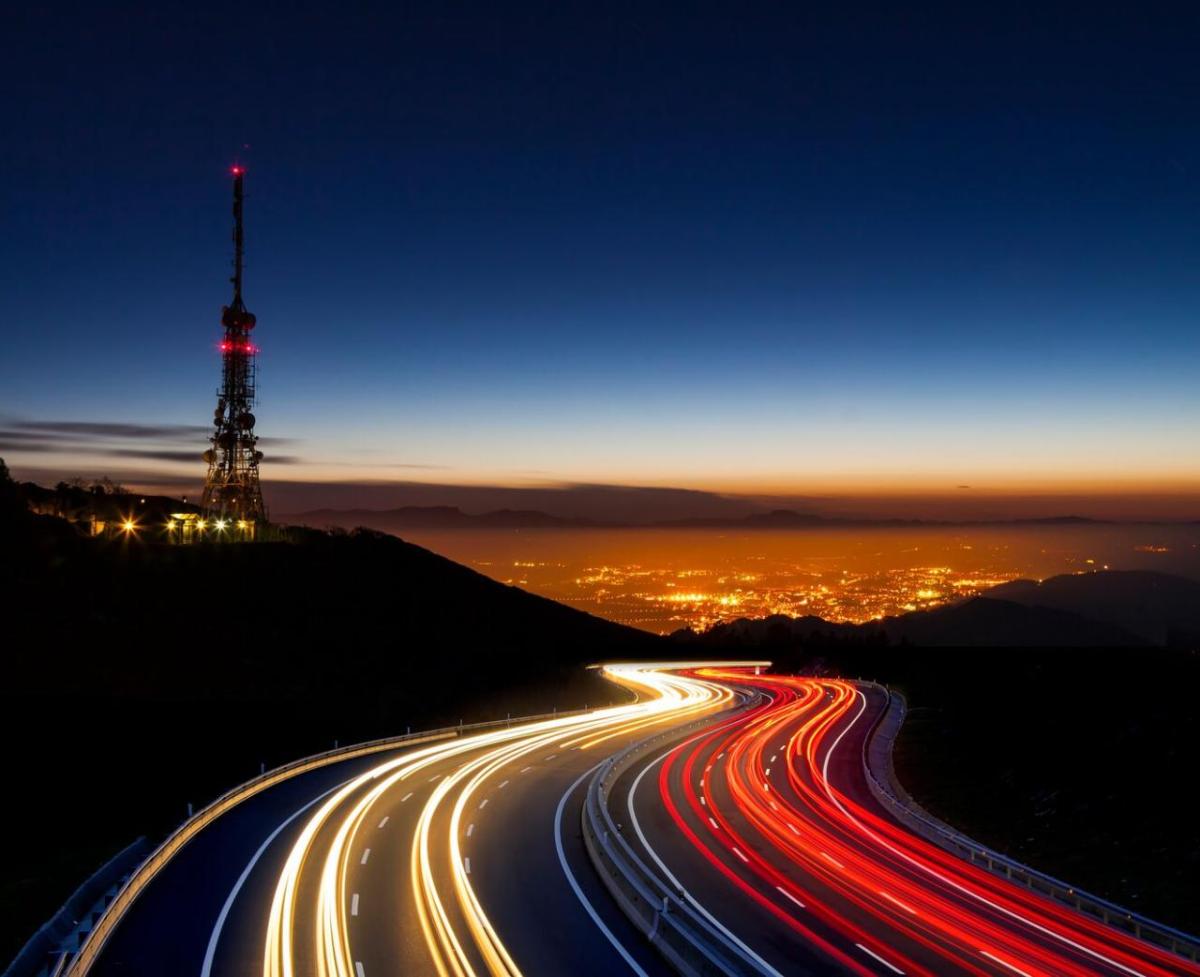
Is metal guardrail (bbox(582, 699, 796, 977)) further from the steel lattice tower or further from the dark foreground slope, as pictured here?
the steel lattice tower

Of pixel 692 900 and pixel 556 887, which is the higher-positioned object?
pixel 692 900

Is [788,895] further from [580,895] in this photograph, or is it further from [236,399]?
[236,399]

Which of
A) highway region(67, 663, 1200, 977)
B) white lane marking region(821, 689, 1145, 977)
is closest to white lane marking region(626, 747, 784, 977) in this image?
highway region(67, 663, 1200, 977)

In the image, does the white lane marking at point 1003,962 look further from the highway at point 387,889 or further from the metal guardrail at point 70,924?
the metal guardrail at point 70,924

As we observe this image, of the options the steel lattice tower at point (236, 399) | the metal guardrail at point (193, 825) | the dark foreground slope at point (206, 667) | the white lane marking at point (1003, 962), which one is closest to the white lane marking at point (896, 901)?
the white lane marking at point (1003, 962)

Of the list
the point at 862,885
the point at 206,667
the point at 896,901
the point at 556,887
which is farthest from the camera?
the point at 206,667

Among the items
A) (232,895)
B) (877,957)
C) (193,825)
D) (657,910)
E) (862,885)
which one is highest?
(657,910)

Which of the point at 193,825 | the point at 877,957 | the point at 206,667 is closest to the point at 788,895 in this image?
the point at 877,957
